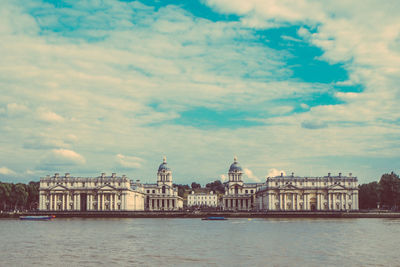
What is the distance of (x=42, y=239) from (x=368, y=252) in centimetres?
3813

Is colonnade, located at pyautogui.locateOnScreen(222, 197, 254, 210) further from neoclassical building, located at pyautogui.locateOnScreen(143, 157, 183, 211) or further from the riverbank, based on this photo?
the riverbank

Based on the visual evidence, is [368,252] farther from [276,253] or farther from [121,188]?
[121,188]

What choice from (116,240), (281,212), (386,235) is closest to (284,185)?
(281,212)

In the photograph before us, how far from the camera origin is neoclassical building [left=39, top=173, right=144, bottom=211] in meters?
157

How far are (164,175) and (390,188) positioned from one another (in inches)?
3200

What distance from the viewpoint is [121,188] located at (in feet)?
513

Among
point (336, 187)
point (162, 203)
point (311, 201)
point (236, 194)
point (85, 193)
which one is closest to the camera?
point (336, 187)

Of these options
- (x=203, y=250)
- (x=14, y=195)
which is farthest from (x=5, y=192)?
(x=203, y=250)

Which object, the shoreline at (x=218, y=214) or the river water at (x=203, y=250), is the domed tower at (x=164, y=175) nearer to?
the shoreline at (x=218, y=214)

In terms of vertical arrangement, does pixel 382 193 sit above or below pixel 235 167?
below

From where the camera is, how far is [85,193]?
15862 centimetres

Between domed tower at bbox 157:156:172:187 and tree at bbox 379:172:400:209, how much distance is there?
249 ft

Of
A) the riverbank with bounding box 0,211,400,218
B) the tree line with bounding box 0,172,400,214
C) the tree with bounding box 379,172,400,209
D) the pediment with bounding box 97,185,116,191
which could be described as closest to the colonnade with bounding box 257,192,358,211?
the tree line with bounding box 0,172,400,214

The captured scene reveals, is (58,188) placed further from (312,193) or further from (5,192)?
(312,193)
